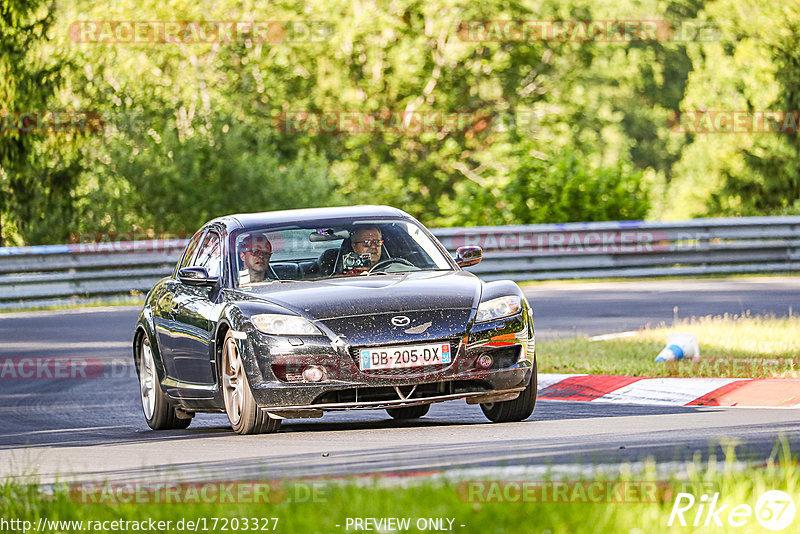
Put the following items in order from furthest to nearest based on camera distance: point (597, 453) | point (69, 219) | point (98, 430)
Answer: point (69, 219) < point (98, 430) < point (597, 453)

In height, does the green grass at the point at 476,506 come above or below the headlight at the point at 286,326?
above

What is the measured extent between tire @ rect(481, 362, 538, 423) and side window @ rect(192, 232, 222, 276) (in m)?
2.14

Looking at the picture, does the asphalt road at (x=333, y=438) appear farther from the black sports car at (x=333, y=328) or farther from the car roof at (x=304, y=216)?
the car roof at (x=304, y=216)

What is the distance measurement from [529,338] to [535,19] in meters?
34.4

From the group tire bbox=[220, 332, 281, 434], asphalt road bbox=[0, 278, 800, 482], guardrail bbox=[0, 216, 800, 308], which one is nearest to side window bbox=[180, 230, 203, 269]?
asphalt road bbox=[0, 278, 800, 482]

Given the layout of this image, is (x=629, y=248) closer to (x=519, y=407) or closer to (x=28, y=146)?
(x=28, y=146)

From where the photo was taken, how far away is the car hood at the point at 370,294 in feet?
28.3

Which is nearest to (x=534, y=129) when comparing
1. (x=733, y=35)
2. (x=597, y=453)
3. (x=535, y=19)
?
(x=535, y=19)

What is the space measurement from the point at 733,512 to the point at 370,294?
13.5ft

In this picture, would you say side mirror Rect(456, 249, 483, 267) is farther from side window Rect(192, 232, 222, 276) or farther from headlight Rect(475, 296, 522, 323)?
side window Rect(192, 232, 222, 276)

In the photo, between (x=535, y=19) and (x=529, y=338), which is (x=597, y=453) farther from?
(x=535, y=19)

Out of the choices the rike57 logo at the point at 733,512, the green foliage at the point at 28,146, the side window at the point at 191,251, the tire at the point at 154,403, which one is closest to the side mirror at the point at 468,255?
the side window at the point at 191,251

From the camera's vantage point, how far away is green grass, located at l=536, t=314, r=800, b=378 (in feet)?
36.9

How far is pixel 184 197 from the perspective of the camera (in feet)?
98.9
